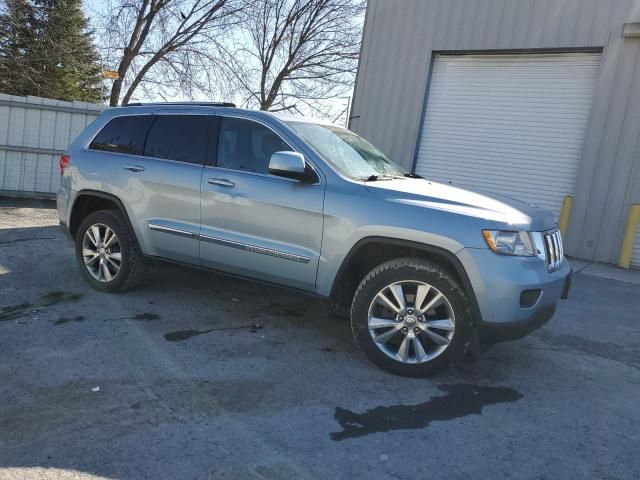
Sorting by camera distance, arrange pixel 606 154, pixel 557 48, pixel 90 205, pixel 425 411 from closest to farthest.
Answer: pixel 425 411, pixel 90 205, pixel 606 154, pixel 557 48

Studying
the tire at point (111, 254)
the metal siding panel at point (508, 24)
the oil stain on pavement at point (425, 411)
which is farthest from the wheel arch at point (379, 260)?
the metal siding panel at point (508, 24)

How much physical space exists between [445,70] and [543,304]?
27.6 feet

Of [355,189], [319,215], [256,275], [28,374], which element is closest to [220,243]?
[256,275]

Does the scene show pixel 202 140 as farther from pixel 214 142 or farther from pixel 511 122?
pixel 511 122

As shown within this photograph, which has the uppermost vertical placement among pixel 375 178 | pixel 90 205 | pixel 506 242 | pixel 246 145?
pixel 246 145

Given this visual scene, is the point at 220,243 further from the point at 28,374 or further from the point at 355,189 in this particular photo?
the point at 28,374

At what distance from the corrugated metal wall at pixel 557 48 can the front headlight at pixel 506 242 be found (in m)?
6.66

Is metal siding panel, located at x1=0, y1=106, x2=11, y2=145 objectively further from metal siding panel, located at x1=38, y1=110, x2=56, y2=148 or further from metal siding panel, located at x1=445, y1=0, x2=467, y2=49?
metal siding panel, located at x1=445, y1=0, x2=467, y2=49

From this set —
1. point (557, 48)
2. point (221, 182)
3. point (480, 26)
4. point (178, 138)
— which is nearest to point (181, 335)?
Result: point (221, 182)

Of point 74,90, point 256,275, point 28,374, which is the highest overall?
point 74,90

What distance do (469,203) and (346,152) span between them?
1.24 metres

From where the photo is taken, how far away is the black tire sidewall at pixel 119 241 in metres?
5.11

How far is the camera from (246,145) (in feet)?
15.1

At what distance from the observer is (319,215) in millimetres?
4051
